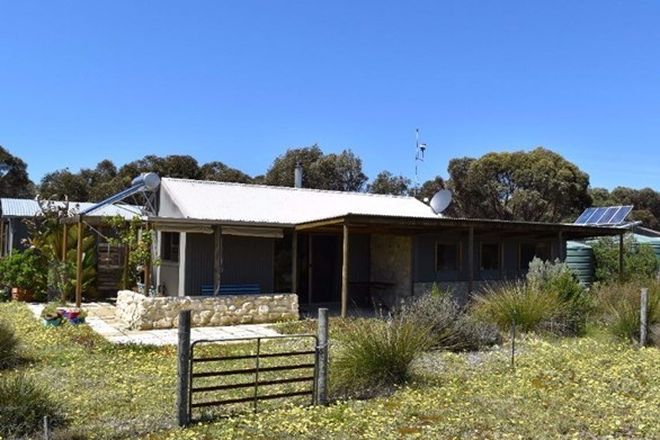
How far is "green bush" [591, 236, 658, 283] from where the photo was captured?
19234 mm

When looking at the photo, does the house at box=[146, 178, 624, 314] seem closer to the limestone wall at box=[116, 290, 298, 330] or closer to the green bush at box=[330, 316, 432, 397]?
the limestone wall at box=[116, 290, 298, 330]

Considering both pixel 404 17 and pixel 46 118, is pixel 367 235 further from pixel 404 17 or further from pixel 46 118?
pixel 46 118

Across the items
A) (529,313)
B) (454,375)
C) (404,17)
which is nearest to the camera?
(454,375)

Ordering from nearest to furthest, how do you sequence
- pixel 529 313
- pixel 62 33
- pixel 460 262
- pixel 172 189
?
pixel 529 313, pixel 62 33, pixel 172 189, pixel 460 262

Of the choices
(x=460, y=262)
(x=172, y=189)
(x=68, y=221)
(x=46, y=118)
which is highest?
(x=46, y=118)

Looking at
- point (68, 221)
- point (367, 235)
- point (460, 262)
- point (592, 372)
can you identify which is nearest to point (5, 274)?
point (68, 221)

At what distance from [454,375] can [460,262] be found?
939cm

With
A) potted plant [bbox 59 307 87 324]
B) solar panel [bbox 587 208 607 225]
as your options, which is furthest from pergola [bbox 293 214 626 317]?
potted plant [bbox 59 307 87 324]

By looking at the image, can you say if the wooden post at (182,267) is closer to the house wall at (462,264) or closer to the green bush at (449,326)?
the house wall at (462,264)

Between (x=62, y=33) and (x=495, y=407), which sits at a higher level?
(x=62, y=33)

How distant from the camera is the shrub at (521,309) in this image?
11.0 m

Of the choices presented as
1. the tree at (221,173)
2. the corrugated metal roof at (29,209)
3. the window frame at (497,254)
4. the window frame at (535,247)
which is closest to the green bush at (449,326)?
the window frame at (497,254)

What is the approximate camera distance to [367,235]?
17.0 meters

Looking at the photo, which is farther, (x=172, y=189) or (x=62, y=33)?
(x=172, y=189)
